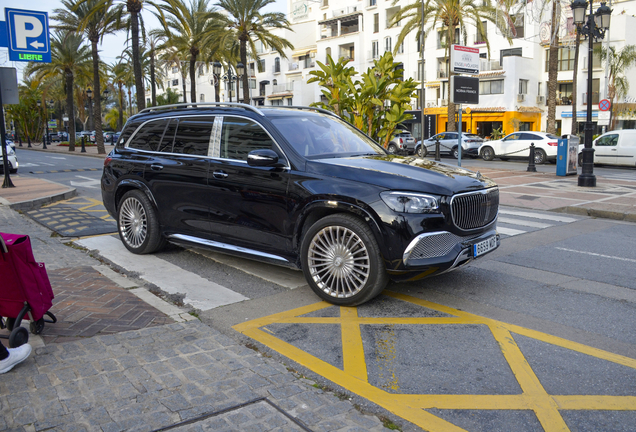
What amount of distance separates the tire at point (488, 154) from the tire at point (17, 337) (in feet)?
90.7

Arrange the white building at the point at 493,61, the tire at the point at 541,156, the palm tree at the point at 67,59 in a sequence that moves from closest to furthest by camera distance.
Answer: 1. the tire at the point at 541,156
2. the palm tree at the point at 67,59
3. the white building at the point at 493,61

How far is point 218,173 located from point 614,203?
9.55m

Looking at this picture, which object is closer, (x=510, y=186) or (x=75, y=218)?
(x=75, y=218)

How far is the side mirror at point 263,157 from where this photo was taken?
17.0 feet

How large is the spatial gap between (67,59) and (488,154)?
103 ft

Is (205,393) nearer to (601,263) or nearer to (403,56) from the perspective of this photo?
(601,263)

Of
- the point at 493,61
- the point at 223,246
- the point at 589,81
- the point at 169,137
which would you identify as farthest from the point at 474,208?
the point at 493,61

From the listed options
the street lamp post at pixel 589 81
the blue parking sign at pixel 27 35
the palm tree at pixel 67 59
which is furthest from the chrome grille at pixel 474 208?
the palm tree at pixel 67 59

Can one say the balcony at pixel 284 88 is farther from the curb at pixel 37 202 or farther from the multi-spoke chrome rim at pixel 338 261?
the multi-spoke chrome rim at pixel 338 261

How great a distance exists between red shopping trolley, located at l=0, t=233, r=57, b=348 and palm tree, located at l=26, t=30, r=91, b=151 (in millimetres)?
40232

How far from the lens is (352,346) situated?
4.09 metres

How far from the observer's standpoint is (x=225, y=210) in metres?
5.75

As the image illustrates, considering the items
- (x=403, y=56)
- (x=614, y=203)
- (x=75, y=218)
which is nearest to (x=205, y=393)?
(x=75, y=218)

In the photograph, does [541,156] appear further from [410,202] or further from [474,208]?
[410,202]
